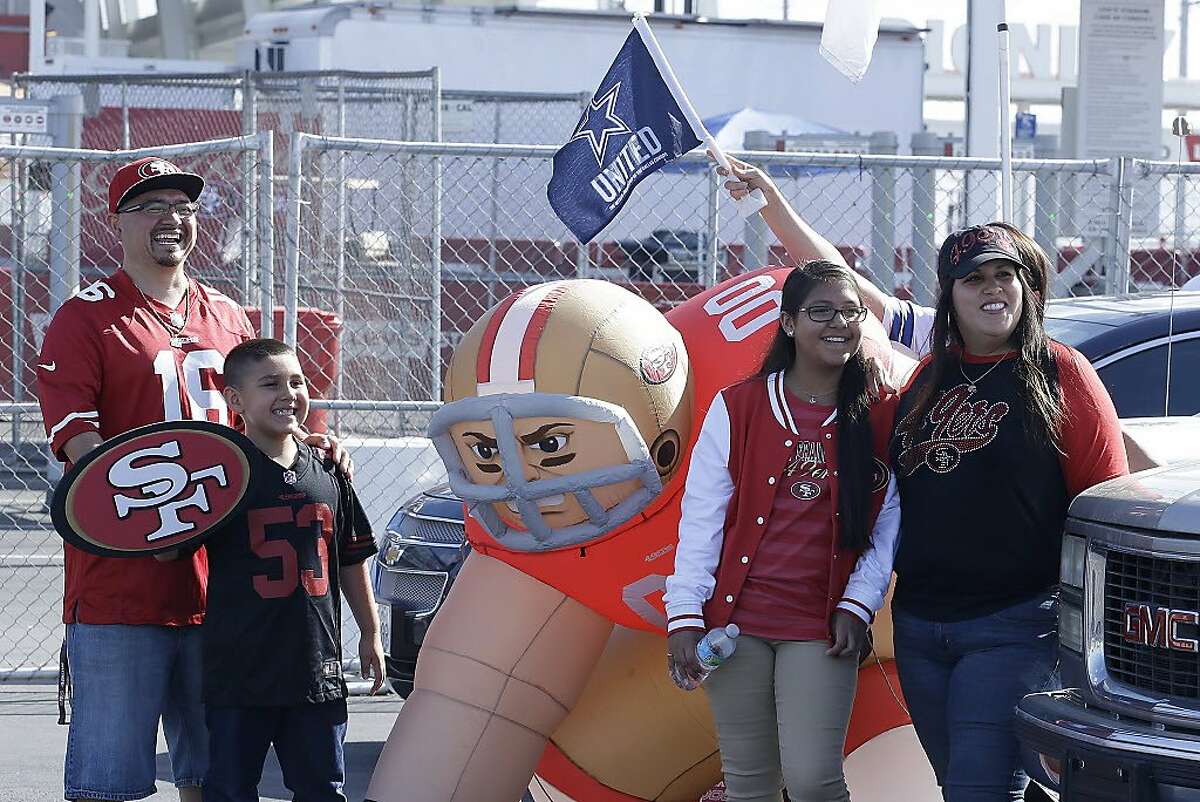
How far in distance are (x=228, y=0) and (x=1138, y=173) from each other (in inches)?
852

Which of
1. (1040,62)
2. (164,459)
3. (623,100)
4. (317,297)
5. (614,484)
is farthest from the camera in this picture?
(1040,62)

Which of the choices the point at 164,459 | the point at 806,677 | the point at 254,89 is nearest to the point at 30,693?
the point at 164,459

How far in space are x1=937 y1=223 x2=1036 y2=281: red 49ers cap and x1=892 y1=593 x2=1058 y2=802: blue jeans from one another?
755 mm

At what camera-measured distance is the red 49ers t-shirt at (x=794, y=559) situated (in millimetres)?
4004

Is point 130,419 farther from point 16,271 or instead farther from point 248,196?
point 16,271

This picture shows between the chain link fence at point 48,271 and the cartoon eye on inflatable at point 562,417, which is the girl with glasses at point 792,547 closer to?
the cartoon eye on inflatable at point 562,417

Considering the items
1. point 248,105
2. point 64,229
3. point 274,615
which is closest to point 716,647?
point 274,615

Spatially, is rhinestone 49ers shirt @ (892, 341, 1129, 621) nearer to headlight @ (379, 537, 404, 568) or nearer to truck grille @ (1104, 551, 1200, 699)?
truck grille @ (1104, 551, 1200, 699)

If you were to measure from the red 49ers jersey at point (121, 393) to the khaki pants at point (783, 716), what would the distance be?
60.0 inches

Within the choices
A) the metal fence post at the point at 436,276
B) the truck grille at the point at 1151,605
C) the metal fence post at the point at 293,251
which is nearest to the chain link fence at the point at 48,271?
the metal fence post at the point at 293,251

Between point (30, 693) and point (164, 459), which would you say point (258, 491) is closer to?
point (164, 459)

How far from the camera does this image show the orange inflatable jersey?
4.39 meters

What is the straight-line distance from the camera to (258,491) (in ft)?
15.1

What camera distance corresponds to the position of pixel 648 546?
4398 millimetres
